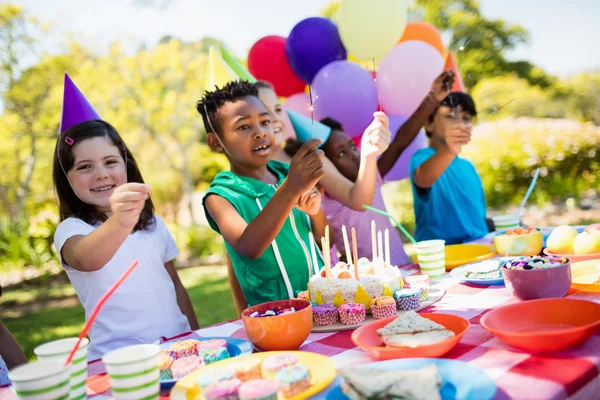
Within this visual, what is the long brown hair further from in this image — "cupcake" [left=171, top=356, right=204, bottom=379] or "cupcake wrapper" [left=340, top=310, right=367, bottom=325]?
"cupcake wrapper" [left=340, top=310, right=367, bottom=325]

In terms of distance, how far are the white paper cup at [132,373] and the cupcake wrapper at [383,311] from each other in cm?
71

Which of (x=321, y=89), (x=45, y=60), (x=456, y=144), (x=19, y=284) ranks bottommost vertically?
(x=19, y=284)

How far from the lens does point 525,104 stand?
1534 cm

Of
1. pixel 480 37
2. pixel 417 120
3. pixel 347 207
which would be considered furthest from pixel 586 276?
pixel 480 37

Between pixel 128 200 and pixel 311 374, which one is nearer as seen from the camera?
pixel 311 374

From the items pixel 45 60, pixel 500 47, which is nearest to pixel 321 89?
pixel 45 60

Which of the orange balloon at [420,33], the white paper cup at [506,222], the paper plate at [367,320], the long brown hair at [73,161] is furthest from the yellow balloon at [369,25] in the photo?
the paper plate at [367,320]

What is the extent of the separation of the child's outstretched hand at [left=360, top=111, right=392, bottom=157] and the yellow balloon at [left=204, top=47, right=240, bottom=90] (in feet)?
2.75

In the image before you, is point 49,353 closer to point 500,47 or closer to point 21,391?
point 21,391

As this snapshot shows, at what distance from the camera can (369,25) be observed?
10.6 ft

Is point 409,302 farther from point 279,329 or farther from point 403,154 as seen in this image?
point 403,154

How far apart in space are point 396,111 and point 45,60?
881 cm

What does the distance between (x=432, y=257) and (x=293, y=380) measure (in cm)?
109

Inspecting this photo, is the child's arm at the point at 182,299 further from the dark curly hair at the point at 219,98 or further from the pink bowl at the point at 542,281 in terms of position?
the pink bowl at the point at 542,281
